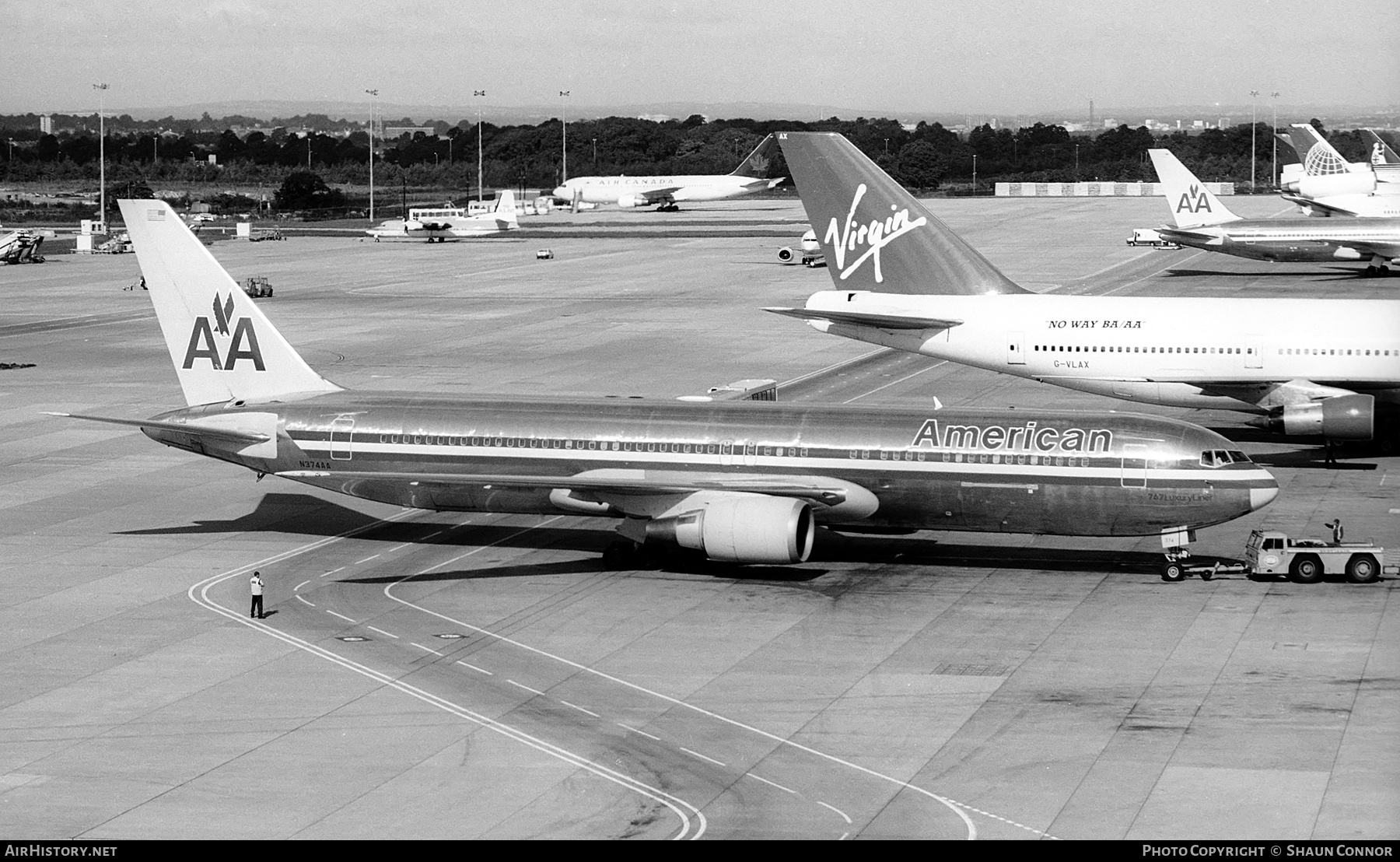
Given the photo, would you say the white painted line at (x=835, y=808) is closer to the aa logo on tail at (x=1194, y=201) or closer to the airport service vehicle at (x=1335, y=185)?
the aa logo on tail at (x=1194, y=201)

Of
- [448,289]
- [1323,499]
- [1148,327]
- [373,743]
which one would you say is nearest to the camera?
[373,743]

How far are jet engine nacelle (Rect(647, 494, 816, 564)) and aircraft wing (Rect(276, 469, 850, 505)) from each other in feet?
1.26

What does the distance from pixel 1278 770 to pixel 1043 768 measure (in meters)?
3.74

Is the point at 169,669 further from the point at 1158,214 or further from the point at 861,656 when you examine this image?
the point at 1158,214

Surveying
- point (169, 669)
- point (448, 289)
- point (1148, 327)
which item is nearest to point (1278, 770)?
point (169, 669)

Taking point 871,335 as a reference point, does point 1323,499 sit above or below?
below

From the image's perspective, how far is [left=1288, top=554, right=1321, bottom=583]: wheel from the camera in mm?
39656

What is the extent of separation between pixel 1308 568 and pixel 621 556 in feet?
54.0

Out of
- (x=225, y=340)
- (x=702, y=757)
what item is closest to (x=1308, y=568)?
(x=702, y=757)

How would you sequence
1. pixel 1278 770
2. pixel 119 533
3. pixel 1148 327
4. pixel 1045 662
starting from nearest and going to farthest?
pixel 1278 770 → pixel 1045 662 → pixel 119 533 → pixel 1148 327

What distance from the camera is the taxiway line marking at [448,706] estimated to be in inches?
1043

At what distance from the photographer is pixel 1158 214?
179250 millimetres

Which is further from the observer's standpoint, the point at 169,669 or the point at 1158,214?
the point at 1158,214

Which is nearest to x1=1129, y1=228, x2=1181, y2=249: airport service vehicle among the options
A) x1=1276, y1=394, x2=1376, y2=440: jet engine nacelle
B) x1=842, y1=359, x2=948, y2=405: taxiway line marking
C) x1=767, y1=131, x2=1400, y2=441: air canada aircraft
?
x1=842, y1=359, x2=948, y2=405: taxiway line marking
